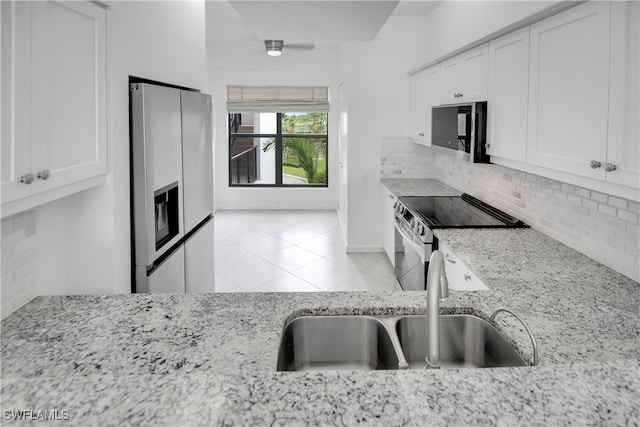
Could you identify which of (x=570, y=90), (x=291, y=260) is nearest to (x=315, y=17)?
(x=570, y=90)

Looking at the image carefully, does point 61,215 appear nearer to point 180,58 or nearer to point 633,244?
point 180,58

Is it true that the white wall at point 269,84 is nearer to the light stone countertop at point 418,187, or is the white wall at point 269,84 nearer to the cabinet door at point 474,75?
the light stone countertop at point 418,187

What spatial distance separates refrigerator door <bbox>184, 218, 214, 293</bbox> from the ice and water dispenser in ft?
0.79

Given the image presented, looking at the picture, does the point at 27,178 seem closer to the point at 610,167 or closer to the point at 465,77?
the point at 610,167

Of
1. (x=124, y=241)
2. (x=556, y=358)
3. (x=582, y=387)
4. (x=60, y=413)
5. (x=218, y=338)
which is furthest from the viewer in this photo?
(x=124, y=241)

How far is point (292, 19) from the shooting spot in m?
2.70

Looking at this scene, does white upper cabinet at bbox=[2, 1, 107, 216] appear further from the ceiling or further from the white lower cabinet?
the white lower cabinet

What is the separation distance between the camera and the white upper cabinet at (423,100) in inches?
168

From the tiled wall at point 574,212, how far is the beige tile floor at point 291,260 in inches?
53.6

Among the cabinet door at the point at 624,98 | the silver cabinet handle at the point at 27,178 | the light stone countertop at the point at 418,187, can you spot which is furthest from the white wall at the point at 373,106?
the silver cabinet handle at the point at 27,178

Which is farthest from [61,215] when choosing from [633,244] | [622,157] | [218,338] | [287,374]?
[633,244]

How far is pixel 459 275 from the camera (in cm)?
256

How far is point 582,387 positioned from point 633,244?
1232 millimetres

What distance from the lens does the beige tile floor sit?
459cm
